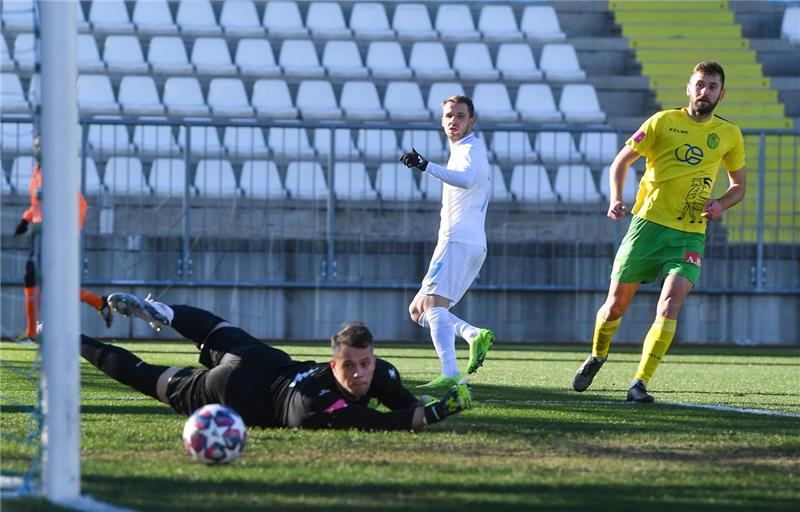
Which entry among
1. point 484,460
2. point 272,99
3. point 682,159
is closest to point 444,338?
point 682,159

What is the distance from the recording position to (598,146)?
56.6ft

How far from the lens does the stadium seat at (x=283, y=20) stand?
22.8 m

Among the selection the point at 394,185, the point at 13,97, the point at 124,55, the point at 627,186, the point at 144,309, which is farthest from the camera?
the point at 124,55

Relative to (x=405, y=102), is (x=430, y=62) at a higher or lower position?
higher

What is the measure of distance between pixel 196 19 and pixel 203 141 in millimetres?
6674

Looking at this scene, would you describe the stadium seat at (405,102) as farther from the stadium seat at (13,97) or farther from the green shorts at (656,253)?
the green shorts at (656,253)

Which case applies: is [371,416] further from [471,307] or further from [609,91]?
[609,91]

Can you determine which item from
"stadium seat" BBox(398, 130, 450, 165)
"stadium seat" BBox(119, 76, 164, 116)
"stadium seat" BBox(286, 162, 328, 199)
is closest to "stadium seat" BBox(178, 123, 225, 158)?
"stadium seat" BBox(286, 162, 328, 199)

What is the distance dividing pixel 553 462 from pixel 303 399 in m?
1.24

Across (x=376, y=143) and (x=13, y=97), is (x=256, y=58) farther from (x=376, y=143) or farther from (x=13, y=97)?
(x=376, y=143)

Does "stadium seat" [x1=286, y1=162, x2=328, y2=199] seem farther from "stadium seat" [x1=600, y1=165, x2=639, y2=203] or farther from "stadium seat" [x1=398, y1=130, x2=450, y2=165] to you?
"stadium seat" [x1=600, y1=165, x2=639, y2=203]

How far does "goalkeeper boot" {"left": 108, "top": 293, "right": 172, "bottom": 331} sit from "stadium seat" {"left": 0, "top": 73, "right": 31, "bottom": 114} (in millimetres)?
13830

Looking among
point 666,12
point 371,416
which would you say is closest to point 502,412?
point 371,416

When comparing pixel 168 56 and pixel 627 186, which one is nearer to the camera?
pixel 627 186
